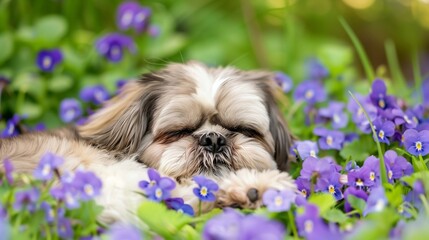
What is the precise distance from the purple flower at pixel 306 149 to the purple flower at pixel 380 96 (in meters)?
0.60

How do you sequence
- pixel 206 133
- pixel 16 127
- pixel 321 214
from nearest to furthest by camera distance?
pixel 321 214
pixel 206 133
pixel 16 127

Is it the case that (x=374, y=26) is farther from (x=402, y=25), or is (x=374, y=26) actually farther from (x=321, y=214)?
(x=321, y=214)

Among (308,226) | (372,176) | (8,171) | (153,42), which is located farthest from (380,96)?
A: (153,42)

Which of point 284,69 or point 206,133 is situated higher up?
point 206,133

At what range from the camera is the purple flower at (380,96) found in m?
4.85

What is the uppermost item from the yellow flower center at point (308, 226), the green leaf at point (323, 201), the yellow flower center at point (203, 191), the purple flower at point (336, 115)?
the yellow flower center at point (308, 226)

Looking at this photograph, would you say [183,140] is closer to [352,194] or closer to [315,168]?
[315,168]

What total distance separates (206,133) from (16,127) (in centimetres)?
193

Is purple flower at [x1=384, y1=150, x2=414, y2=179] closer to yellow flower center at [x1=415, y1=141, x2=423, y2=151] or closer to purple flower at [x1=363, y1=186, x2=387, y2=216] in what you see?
yellow flower center at [x1=415, y1=141, x2=423, y2=151]

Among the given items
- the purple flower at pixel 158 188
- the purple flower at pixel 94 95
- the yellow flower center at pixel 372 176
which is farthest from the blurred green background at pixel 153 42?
the yellow flower center at pixel 372 176

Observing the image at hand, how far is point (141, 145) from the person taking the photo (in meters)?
4.40

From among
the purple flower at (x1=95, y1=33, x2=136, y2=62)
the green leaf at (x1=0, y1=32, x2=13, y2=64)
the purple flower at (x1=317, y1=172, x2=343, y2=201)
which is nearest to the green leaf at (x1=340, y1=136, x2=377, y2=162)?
the purple flower at (x1=317, y1=172, x2=343, y2=201)

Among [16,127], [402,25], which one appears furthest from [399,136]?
[402,25]

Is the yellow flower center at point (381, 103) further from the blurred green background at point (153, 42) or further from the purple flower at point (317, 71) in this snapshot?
the purple flower at point (317, 71)
